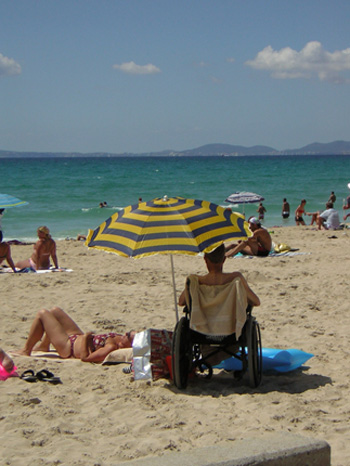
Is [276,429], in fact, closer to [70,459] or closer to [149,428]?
[149,428]

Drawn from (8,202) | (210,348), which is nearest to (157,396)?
(210,348)

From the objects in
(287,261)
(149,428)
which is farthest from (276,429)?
(287,261)

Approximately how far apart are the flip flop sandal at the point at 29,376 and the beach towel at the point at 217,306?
4.20ft

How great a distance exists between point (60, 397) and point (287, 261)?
23.8 feet

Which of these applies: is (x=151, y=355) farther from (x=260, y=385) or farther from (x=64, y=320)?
(x=64, y=320)

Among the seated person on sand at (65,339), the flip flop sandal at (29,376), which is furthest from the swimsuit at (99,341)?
the flip flop sandal at (29,376)

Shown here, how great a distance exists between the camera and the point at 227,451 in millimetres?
2508

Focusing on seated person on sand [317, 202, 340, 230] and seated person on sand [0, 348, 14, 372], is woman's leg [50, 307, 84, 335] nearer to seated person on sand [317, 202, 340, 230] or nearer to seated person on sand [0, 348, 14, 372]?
seated person on sand [0, 348, 14, 372]

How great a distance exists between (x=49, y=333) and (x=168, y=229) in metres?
1.63

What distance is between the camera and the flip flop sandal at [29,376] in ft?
14.9

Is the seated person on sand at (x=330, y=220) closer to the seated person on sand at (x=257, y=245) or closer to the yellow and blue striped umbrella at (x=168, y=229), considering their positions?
the seated person on sand at (x=257, y=245)

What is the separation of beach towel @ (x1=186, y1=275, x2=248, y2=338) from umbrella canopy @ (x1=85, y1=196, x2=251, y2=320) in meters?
0.30

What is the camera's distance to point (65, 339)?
5320mm

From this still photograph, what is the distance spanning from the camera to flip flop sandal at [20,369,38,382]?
4543 millimetres
